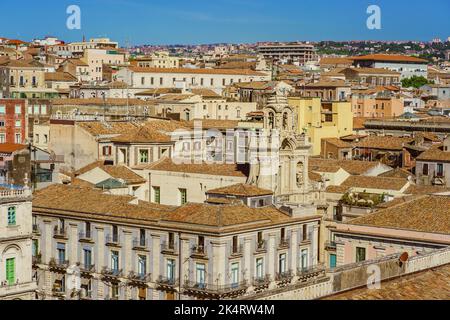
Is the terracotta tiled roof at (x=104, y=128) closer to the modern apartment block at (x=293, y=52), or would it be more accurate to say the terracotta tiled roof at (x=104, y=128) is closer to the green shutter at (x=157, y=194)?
the green shutter at (x=157, y=194)

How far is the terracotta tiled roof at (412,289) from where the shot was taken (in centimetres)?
1441

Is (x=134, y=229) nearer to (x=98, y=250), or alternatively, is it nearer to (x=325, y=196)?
(x=98, y=250)

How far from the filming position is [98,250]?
3266 cm

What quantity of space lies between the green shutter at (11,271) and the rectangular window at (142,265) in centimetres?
365

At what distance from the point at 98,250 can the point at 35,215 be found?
3.06 metres

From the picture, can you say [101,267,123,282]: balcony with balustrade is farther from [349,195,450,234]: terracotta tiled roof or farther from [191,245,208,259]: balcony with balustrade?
[349,195,450,234]: terracotta tiled roof

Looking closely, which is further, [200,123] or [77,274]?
[200,123]

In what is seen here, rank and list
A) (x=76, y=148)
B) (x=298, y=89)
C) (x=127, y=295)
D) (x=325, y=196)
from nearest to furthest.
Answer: (x=127, y=295)
(x=325, y=196)
(x=76, y=148)
(x=298, y=89)

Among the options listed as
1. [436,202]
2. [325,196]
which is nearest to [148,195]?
[325,196]

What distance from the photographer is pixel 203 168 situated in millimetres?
40000

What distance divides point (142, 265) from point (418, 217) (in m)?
8.28

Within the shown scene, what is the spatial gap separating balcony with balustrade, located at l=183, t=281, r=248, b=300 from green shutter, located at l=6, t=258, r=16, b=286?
481cm

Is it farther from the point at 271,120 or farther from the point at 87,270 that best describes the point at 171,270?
the point at 271,120

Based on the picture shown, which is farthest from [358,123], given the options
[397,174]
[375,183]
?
[375,183]
